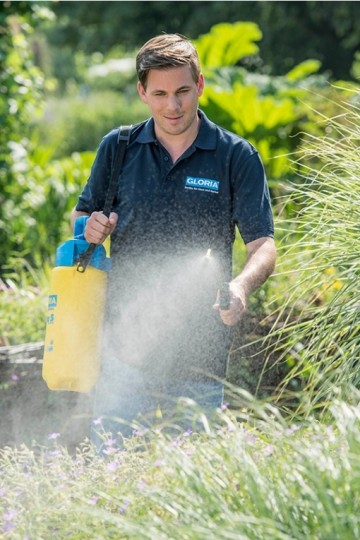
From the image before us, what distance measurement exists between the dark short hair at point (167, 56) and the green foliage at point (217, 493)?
130 cm

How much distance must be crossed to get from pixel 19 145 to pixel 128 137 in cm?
451

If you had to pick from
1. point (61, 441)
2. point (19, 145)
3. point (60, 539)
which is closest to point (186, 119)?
point (60, 539)

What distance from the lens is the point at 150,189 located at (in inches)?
146

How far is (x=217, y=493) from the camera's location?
244cm

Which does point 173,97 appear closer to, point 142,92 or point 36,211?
point 142,92

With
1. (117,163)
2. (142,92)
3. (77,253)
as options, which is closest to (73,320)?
(77,253)

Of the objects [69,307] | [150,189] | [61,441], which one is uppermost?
[150,189]

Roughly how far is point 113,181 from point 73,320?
499 millimetres

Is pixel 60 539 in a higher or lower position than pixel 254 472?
lower

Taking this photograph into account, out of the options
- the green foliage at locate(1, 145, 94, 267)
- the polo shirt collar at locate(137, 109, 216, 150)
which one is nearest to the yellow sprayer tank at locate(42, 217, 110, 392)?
the polo shirt collar at locate(137, 109, 216, 150)

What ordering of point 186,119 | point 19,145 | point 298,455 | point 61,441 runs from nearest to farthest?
1. point 298,455
2. point 186,119
3. point 61,441
4. point 19,145

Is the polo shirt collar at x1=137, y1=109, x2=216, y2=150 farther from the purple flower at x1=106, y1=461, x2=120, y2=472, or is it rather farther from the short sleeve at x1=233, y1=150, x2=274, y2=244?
the purple flower at x1=106, y1=461, x2=120, y2=472

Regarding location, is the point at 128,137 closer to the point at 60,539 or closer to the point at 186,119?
the point at 186,119

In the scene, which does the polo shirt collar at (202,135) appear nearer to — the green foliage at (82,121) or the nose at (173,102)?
the nose at (173,102)
